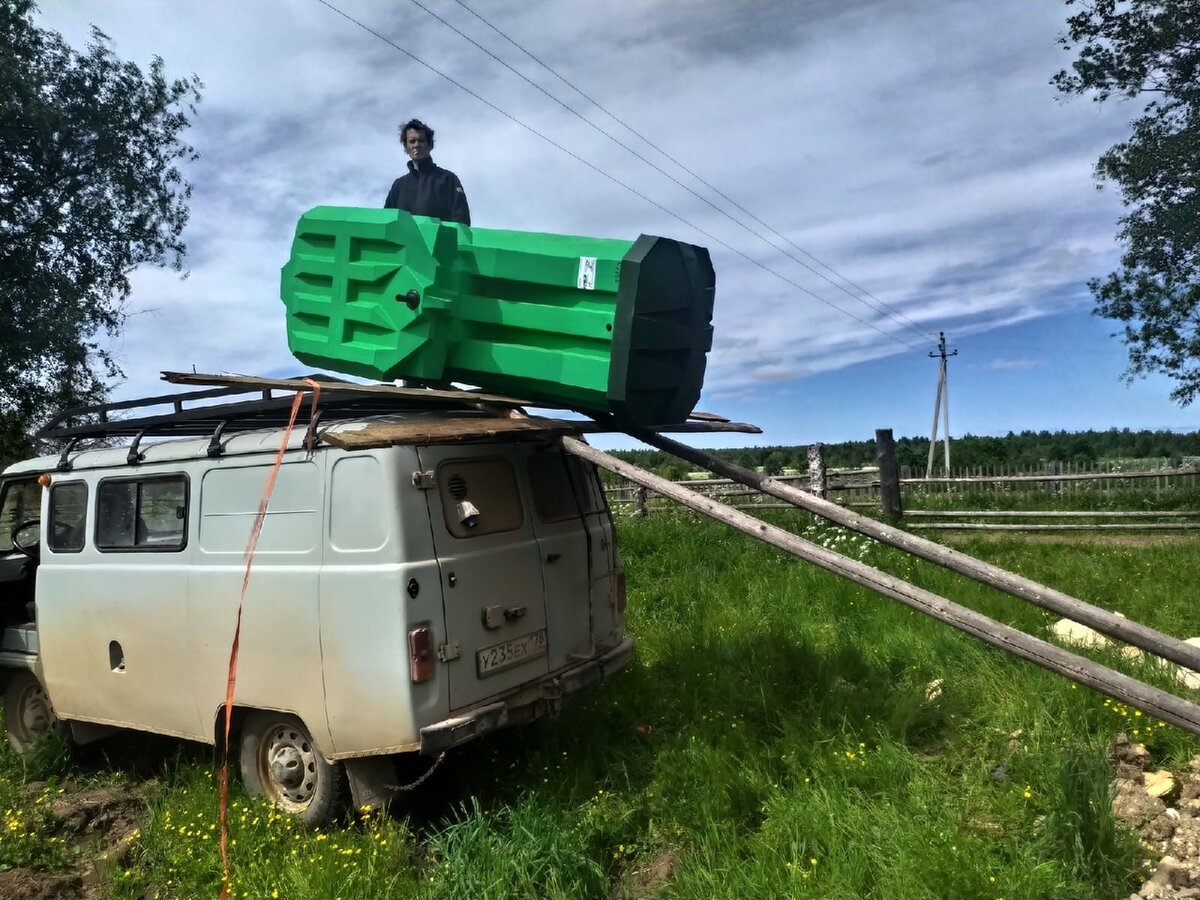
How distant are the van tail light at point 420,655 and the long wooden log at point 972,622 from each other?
124 centimetres

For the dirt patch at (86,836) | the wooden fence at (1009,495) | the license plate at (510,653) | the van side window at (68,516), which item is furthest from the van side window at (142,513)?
the wooden fence at (1009,495)

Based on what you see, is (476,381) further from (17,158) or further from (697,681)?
(17,158)

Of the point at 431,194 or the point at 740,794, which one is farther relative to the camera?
the point at 431,194

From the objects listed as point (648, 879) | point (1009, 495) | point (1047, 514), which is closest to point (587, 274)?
point (648, 879)

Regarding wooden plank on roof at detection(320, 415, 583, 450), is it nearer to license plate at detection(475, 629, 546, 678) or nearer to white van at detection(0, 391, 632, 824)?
white van at detection(0, 391, 632, 824)

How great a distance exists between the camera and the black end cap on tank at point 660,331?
4.16 m

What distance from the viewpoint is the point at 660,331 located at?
14.2ft

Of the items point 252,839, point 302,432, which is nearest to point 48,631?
point 252,839

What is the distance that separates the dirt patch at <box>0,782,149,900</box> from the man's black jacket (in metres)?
4.08

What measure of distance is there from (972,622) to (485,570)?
90.3 inches

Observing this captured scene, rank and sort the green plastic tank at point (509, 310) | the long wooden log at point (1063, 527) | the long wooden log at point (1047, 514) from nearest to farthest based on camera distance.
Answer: the green plastic tank at point (509, 310), the long wooden log at point (1063, 527), the long wooden log at point (1047, 514)

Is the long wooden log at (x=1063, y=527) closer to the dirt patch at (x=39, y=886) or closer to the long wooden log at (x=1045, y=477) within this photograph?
the long wooden log at (x=1045, y=477)

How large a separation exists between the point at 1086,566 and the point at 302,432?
335 inches

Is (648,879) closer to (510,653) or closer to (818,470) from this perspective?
(510,653)
